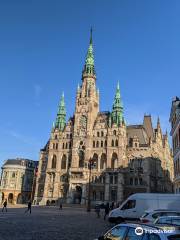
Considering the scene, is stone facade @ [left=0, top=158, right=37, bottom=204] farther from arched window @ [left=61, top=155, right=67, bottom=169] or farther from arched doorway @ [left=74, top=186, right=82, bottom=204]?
arched doorway @ [left=74, top=186, right=82, bottom=204]

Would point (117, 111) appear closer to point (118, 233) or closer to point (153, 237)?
point (118, 233)

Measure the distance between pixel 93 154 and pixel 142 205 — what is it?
58120 mm

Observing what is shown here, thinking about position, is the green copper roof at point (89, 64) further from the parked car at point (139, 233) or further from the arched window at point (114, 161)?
the parked car at point (139, 233)

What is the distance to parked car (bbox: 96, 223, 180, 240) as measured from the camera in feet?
22.4

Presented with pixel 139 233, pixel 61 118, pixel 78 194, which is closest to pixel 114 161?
pixel 78 194

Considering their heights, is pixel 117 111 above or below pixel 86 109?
below

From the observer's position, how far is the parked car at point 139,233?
6812 mm

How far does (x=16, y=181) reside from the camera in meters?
102

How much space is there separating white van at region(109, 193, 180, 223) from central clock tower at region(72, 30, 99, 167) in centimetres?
5590

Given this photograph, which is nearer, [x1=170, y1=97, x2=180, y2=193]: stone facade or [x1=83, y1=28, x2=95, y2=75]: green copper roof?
[x1=170, y1=97, x2=180, y2=193]: stone facade

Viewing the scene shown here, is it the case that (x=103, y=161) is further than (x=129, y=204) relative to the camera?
Yes

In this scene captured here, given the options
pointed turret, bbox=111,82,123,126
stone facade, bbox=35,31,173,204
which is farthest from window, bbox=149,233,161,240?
pointed turret, bbox=111,82,123,126

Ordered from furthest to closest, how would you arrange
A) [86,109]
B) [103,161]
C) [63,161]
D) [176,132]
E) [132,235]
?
[86,109] → [63,161] → [103,161] → [176,132] → [132,235]

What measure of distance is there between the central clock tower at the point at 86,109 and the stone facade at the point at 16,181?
27427 mm
